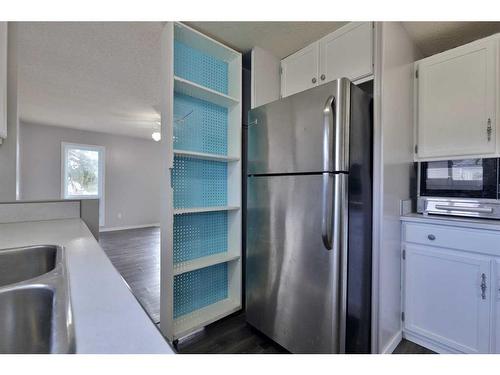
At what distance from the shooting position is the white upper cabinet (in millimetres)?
1504

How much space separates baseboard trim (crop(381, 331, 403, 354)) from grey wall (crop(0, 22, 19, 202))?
8.09 feet

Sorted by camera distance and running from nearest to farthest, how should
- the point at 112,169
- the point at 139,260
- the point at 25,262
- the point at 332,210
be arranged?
1. the point at 25,262
2. the point at 332,210
3. the point at 139,260
4. the point at 112,169

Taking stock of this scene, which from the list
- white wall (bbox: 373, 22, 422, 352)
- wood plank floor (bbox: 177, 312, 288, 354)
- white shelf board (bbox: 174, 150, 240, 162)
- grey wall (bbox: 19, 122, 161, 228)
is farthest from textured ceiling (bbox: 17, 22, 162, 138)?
wood plank floor (bbox: 177, 312, 288, 354)

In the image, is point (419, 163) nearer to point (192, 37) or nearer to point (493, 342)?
point (493, 342)


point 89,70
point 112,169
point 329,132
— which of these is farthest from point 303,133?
point 112,169

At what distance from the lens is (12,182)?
146 centimetres

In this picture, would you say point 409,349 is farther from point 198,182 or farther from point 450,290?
point 198,182

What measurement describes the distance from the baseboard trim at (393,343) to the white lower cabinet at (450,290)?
0.19 feet

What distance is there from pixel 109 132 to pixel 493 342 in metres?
6.64

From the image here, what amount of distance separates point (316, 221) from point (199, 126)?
3.76 feet

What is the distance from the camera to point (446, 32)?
166 cm

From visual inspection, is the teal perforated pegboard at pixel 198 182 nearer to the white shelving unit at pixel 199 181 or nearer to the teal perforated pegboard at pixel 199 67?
the white shelving unit at pixel 199 181

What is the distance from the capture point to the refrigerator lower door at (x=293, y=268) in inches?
48.5

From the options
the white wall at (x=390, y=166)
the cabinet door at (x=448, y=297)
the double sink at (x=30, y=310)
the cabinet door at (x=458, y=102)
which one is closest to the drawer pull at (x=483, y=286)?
the cabinet door at (x=448, y=297)
